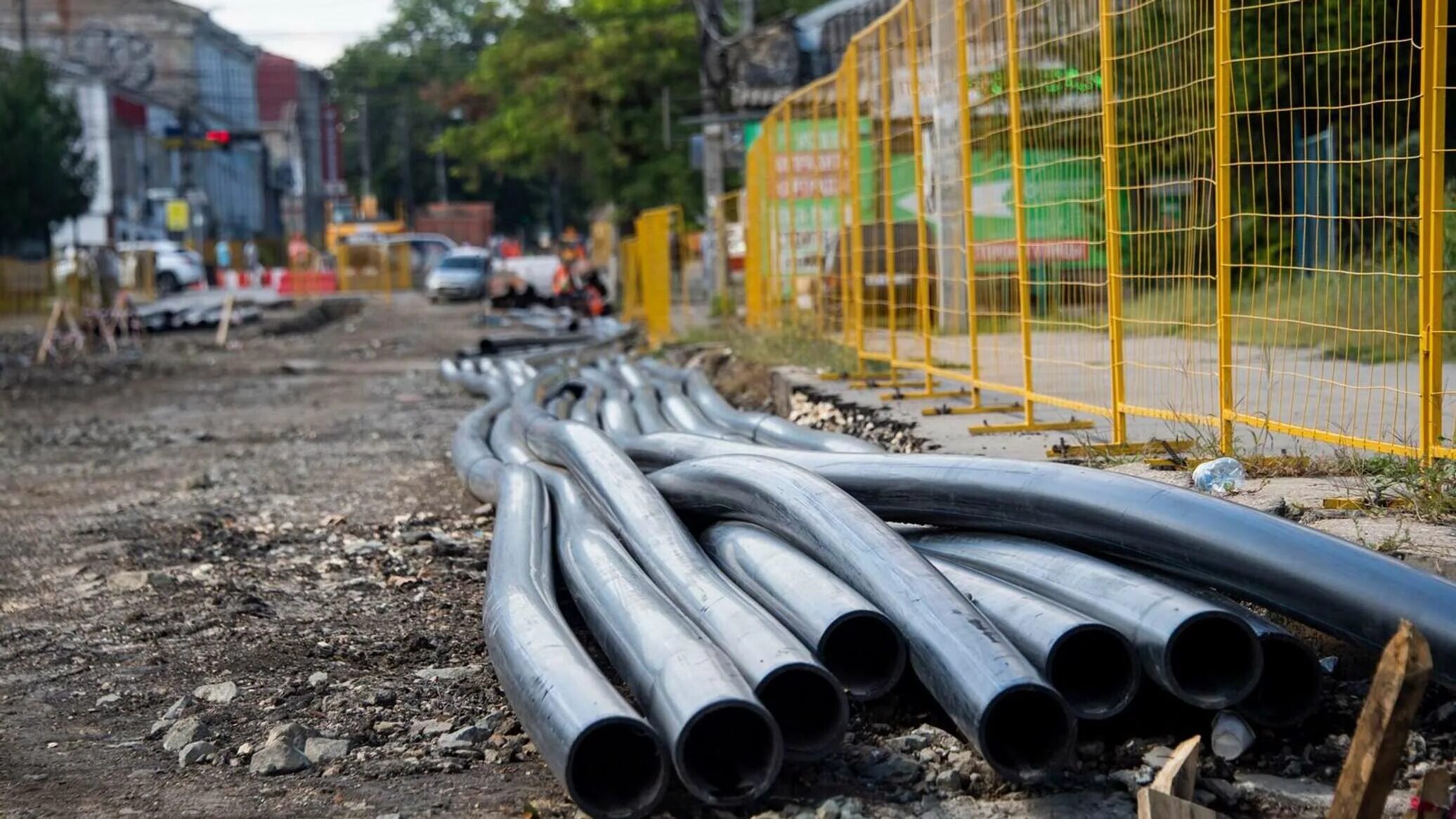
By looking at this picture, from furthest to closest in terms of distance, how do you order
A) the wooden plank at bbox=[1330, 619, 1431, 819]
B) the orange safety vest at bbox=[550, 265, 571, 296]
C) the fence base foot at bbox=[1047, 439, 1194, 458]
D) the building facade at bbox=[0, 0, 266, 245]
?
the building facade at bbox=[0, 0, 266, 245] → the orange safety vest at bbox=[550, 265, 571, 296] → the fence base foot at bbox=[1047, 439, 1194, 458] → the wooden plank at bbox=[1330, 619, 1431, 819]

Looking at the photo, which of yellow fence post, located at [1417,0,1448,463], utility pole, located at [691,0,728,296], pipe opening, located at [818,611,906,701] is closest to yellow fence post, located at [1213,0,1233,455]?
yellow fence post, located at [1417,0,1448,463]

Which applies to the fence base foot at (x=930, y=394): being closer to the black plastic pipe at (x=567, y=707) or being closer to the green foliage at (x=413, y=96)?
the black plastic pipe at (x=567, y=707)

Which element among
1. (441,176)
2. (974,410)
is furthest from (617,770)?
(441,176)

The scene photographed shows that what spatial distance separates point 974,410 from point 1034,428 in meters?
0.91

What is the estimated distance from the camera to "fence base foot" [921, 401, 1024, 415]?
7855mm

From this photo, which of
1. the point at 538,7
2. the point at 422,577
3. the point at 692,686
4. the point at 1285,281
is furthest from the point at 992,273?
the point at 538,7

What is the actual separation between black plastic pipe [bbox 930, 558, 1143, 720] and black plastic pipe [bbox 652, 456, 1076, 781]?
0.31 ft

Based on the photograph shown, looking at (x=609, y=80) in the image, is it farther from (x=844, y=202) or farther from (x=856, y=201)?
(x=856, y=201)

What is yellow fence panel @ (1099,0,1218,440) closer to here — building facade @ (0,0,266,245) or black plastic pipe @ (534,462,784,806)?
black plastic pipe @ (534,462,784,806)

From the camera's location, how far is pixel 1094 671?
3.75 metres

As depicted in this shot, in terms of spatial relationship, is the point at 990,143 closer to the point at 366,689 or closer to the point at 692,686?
the point at 366,689

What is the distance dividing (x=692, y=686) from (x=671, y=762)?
0.17m

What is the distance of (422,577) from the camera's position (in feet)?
20.1

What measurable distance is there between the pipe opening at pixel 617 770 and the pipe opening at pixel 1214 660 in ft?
3.75
